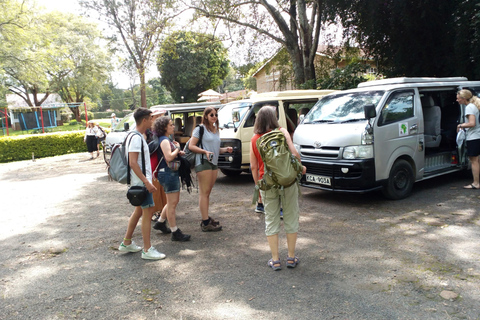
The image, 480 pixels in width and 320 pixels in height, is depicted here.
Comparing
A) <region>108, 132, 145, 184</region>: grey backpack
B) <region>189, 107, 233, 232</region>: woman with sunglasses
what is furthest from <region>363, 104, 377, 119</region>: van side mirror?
<region>108, 132, 145, 184</region>: grey backpack

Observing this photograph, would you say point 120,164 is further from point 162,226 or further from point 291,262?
point 291,262

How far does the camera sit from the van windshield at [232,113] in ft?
30.5

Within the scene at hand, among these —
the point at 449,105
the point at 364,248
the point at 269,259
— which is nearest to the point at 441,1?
the point at 449,105

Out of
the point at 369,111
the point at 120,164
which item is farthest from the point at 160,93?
the point at 120,164

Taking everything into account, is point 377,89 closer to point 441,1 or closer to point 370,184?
point 370,184

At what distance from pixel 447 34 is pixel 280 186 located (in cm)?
1007

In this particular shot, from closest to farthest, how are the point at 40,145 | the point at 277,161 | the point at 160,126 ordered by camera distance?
1. the point at 277,161
2. the point at 160,126
3. the point at 40,145

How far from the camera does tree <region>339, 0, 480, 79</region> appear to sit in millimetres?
10283

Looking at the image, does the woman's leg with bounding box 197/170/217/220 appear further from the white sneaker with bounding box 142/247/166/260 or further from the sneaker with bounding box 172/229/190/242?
the white sneaker with bounding box 142/247/166/260

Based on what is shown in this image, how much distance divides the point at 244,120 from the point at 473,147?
4.80 meters

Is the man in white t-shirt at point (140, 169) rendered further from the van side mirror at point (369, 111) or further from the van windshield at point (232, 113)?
the van windshield at point (232, 113)

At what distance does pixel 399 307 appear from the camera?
3.32 metres

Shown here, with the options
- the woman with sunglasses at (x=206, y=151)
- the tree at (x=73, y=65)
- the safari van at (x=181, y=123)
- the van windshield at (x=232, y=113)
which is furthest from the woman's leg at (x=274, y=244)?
the tree at (x=73, y=65)

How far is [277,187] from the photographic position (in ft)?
13.5
